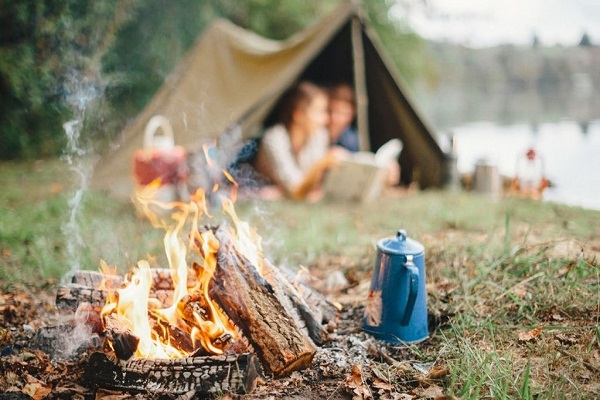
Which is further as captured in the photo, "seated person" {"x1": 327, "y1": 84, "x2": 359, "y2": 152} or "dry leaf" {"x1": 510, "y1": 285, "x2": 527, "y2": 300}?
"seated person" {"x1": 327, "y1": 84, "x2": 359, "y2": 152}

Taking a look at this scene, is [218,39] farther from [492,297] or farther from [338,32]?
[492,297]

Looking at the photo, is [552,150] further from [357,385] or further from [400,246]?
[357,385]

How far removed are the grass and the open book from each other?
185mm

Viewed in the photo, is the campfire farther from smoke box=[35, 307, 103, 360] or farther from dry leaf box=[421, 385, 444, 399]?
dry leaf box=[421, 385, 444, 399]

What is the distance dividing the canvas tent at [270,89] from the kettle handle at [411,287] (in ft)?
11.4

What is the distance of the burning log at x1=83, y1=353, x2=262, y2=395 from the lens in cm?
218

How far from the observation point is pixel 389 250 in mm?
2703

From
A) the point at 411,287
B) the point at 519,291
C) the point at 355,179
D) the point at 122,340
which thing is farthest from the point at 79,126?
the point at 519,291

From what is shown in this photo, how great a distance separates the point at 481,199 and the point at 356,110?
78.3 inches

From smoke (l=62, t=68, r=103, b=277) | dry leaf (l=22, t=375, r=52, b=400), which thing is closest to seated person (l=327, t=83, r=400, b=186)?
smoke (l=62, t=68, r=103, b=277)

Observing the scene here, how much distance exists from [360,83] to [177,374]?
201 inches

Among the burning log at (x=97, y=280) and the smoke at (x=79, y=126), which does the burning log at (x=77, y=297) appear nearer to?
the burning log at (x=97, y=280)

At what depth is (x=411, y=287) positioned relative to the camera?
8.63 ft

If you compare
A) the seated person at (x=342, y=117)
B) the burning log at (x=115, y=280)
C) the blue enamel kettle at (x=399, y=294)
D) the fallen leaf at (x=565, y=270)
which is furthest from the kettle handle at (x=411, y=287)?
the seated person at (x=342, y=117)
